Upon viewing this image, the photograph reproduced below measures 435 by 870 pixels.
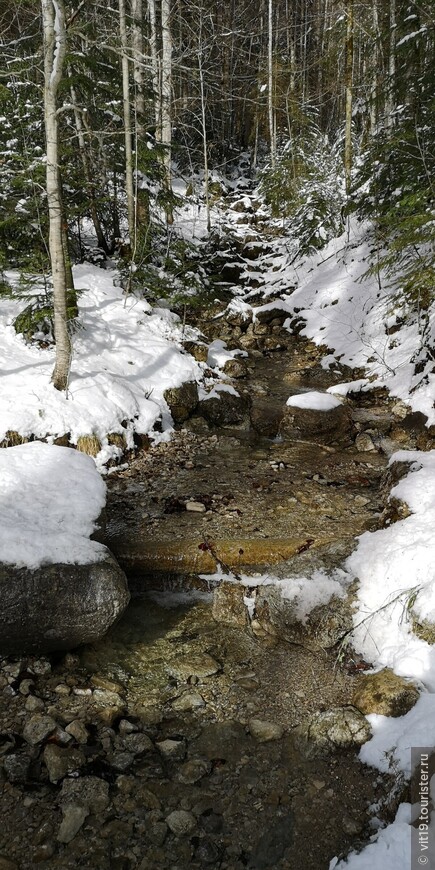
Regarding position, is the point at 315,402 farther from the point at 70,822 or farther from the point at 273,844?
the point at 70,822

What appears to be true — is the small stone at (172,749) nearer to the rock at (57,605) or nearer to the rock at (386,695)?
the rock at (57,605)

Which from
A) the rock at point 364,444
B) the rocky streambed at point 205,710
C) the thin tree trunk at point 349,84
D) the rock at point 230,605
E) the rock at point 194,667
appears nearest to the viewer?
the rocky streambed at point 205,710

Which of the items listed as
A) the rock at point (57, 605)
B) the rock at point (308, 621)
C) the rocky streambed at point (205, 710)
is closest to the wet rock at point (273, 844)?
the rocky streambed at point (205, 710)

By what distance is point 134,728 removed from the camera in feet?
13.2

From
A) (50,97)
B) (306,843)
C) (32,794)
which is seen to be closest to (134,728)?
(32,794)

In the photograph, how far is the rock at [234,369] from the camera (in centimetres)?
1268

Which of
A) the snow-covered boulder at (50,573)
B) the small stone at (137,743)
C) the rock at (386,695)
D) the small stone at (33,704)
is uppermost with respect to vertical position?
the snow-covered boulder at (50,573)

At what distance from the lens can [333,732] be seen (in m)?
3.85

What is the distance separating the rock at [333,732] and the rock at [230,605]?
143cm

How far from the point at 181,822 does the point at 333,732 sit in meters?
1.33

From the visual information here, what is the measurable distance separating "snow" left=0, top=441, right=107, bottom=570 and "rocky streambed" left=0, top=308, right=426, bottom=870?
963 mm

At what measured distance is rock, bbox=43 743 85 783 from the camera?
3.57 metres

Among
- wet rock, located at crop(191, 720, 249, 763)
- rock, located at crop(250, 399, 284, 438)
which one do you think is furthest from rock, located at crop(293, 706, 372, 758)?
rock, located at crop(250, 399, 284, 438)

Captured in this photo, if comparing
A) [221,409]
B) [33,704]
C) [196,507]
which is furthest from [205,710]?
[221,409]
